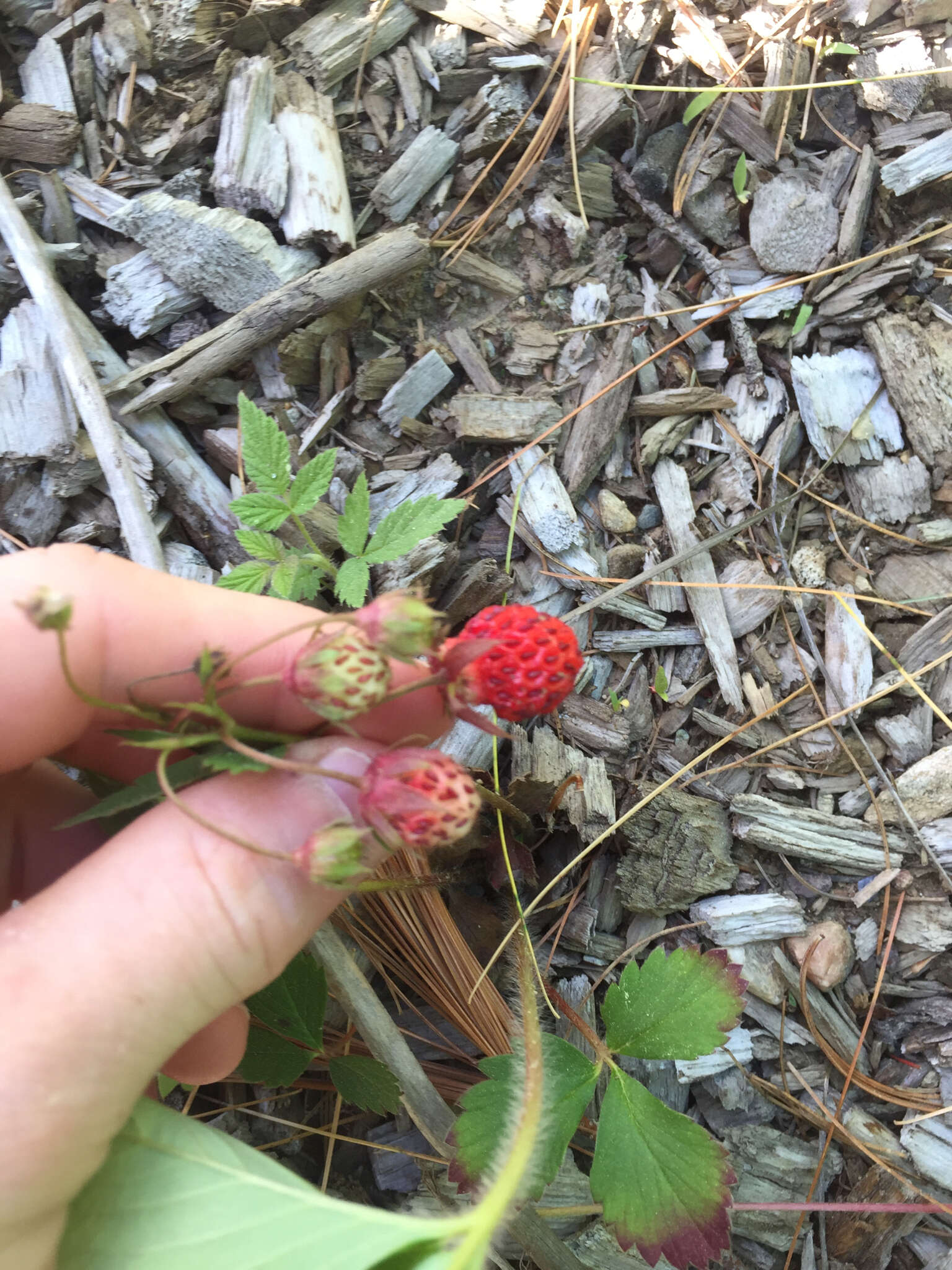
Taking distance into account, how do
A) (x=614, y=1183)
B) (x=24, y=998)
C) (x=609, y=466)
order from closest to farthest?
(x=24, y=998) → (x=614, y=1183) → (x=609, y=466)

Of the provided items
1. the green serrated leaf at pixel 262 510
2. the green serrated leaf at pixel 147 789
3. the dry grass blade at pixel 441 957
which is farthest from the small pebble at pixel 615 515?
the green serrated leaf at pixel 147 789

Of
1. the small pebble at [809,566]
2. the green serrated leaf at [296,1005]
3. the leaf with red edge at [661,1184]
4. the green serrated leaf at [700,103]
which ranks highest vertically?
the green serrated leaf at [700,103]

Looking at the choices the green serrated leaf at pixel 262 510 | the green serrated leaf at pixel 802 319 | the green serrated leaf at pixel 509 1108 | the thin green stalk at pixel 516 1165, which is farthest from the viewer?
the green serrated leaf at pixel 802 319

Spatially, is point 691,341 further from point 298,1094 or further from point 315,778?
point 298,1094

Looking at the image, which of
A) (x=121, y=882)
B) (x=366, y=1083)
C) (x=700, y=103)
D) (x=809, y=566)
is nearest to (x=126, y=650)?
(x=121, y=882)

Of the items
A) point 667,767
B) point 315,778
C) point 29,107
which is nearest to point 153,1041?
point 315,778

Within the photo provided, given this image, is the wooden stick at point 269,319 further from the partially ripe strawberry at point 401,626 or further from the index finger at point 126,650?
the partially ripe strawberry at point 401,626

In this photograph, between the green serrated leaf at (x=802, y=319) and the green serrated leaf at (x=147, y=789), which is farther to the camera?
the green serrated leaf at (x=802, y=319)
